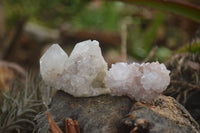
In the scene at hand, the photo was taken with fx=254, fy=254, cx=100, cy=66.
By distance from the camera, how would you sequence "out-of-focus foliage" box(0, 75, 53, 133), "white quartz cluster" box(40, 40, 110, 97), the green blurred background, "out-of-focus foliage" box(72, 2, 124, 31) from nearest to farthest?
"white quartz cluster" box(40, 40, 110, 97)
"out-of-focus foliage" box(0, 75, 53, 133)
the green blurred background
"out-of-focus foliage" box(72, 2, 124, 31)

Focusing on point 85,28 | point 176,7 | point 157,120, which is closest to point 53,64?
point 157,120

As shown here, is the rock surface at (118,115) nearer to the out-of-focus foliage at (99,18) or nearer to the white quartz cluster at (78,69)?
the white quartz cluster at (78,69)

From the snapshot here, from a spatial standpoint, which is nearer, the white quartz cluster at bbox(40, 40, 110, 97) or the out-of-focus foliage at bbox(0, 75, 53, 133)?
the white quartz cluster at bbox(40, 40, 110, 97)

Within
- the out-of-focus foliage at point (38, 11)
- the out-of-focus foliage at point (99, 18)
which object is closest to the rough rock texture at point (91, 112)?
the out-of-focus foliage at point (99, 18)

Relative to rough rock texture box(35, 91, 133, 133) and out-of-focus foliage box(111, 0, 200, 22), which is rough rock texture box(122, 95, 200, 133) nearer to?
rough rock texture box(35, 91, 133, 133)

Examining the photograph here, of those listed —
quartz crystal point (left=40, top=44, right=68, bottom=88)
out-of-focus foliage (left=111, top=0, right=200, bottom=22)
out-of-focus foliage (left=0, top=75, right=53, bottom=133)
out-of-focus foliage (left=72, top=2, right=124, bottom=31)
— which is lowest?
out-of-focus foliage (left=0, top=75, right=53, bottom=133)

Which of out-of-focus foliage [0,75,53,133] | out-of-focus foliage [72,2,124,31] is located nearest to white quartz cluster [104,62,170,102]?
out-of-focus foliage [0,75,53,133]
